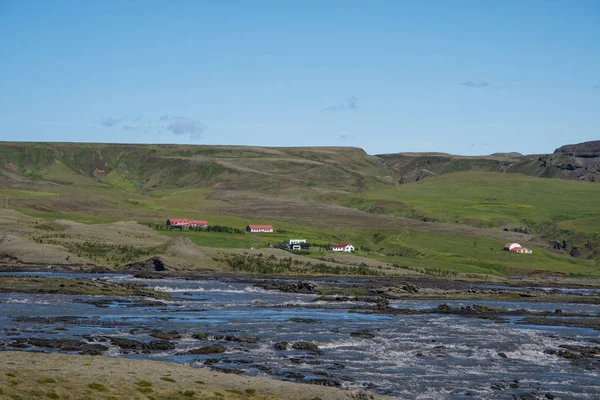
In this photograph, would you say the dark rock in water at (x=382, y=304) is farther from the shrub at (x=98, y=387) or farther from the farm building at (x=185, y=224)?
the farm building at (x=185, y=224)

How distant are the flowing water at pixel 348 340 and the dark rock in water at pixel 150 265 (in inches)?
1516

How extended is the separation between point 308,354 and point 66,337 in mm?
18658

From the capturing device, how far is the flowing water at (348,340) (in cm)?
5644

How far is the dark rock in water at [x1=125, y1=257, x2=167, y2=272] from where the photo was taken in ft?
461

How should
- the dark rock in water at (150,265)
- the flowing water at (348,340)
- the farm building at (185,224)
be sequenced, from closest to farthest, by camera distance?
1. the flowing water at (348,340)
2. the dark rock in water at (150,265)
3. the farm building at (185,224)

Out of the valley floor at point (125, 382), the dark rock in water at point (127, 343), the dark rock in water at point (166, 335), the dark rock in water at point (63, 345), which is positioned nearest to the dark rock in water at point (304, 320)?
the dark rock in water at point (166, 335)

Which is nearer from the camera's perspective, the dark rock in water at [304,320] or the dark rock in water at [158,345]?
the dark rock in water at [158,345]

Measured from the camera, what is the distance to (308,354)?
65062 mm

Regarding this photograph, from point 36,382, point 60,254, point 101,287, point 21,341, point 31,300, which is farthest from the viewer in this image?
point 60,254

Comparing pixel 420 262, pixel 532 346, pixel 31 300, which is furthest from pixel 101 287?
pixel 420 262

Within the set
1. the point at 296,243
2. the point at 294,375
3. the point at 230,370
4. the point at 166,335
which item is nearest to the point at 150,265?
the point at 296,243

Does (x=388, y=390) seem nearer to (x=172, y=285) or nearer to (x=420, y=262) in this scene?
(x=172, y=285)

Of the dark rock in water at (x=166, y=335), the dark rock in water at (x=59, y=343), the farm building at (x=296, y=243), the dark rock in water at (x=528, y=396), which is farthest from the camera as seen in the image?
the farm building at (x=296, y=243)

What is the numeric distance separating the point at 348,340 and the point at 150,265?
75336mm
